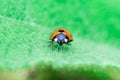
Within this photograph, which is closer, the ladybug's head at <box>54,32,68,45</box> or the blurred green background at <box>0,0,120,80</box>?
the blurred green background at <box>0,0,120,80</box>

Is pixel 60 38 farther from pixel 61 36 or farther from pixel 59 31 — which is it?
pixel 59 31

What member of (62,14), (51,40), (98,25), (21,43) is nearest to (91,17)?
(98,25)

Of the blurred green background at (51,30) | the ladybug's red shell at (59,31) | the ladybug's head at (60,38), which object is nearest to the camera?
the blurred green background at (51,30)

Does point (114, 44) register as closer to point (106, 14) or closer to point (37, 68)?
point (106, 14)

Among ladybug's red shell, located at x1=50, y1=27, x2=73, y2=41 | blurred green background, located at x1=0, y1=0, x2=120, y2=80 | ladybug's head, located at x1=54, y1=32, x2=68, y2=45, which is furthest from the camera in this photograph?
ladybug's head, located at x1=54, y1=32, x2=68, y2=45

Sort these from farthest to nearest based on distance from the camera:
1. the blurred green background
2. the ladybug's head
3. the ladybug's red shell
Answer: the ladybug's head
the ladybug's red shell
the blurred green background

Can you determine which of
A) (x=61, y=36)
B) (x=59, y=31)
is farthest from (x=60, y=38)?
(x=59, y=31)
